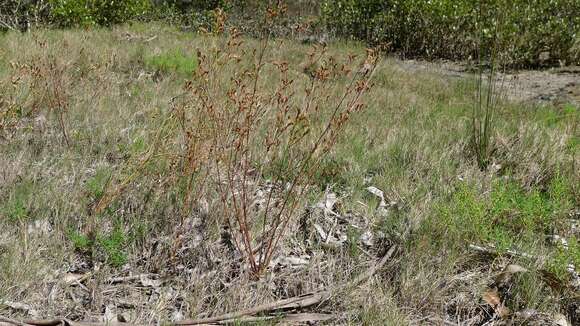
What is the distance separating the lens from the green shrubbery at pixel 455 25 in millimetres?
9812

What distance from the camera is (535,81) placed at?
8750 mm

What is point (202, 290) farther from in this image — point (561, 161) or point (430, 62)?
point (430, 62)

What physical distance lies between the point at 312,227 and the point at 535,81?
6.77 metres

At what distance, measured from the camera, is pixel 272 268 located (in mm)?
2908

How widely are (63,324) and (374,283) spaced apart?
1.39m

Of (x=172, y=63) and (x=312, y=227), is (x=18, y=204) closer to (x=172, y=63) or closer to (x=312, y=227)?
(x=312, y=227)

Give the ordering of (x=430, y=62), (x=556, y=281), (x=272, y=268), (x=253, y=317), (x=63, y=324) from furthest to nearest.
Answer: (x=430, y=62)
(x=272, y=268)
(x=556, y=281)
(x=253, y=317)
(x=63, y=324)

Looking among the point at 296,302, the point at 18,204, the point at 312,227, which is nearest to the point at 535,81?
the point at 312,227

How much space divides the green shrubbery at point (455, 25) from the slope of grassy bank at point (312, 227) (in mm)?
5792

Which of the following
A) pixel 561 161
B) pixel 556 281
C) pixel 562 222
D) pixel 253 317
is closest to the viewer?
pixel 253 317

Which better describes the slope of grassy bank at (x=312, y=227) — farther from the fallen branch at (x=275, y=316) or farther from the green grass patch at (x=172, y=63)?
the green grass patch at (x=172, y=63)

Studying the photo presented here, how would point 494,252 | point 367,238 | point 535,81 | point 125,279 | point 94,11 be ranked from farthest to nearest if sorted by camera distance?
point 94,11 < point 535,81 < point 367,238 < point 494,252 < point 125,279

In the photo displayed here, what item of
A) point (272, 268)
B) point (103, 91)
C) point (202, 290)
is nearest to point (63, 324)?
point (202, 290)

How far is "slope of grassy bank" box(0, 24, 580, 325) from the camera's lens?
105 inches
